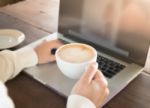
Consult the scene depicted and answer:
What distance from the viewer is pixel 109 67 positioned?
31.2 inches

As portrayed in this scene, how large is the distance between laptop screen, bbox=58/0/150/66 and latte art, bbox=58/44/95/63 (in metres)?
0.12

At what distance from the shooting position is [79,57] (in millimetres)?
733

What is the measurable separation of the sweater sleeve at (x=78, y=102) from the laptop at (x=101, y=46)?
0.19 ft

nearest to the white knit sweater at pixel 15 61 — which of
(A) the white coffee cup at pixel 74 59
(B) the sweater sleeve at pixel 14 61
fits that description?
(B) the sweater sleeve at pixel 14 61

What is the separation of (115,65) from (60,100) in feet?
0.66

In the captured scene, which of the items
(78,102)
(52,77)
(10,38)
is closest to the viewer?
(78,102)

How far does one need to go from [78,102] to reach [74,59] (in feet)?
0.41

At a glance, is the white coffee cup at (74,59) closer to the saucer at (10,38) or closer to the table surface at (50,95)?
the table surface at (50,95)

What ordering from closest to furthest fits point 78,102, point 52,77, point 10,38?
point 78,102 → point 52,77 → point 10,38

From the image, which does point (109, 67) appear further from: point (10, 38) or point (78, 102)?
point (10, 38)

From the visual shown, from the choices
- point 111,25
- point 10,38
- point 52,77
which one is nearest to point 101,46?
point 111,25

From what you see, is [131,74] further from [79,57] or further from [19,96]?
[19,96]

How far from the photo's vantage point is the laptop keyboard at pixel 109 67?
2.53 feet

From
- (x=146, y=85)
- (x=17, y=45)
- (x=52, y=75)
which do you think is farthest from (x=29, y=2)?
(x=146, y=85)
